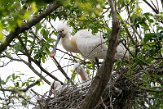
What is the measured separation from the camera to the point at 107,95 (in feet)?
14.8

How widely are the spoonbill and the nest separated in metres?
0.56


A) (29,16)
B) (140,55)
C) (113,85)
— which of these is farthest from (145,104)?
(29,16)

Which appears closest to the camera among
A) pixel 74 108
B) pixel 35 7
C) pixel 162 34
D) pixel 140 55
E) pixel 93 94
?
pixel 35 7

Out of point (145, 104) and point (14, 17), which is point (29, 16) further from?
point (145, 104)

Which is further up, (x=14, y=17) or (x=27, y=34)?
(x=27, y=34)

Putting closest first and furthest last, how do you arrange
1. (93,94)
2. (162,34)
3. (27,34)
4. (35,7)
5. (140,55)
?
(35,7), (93,94), (162,34), (140,55), (27,34)

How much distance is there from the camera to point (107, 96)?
4.49 metres

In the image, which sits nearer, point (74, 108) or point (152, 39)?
point (152, 39)

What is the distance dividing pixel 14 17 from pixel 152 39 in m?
2.16

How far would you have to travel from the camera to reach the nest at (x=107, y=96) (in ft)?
14.7

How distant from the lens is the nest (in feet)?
14.7

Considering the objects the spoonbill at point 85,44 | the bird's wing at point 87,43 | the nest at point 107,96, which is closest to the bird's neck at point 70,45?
the spoonbill at point 85,44

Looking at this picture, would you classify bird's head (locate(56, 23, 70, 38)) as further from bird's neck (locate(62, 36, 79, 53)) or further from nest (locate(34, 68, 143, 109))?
nest (locate(34, 68, 143, 109))

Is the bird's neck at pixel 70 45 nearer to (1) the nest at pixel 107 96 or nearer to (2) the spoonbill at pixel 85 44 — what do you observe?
(2) the spoonbill at pixel 85 44
